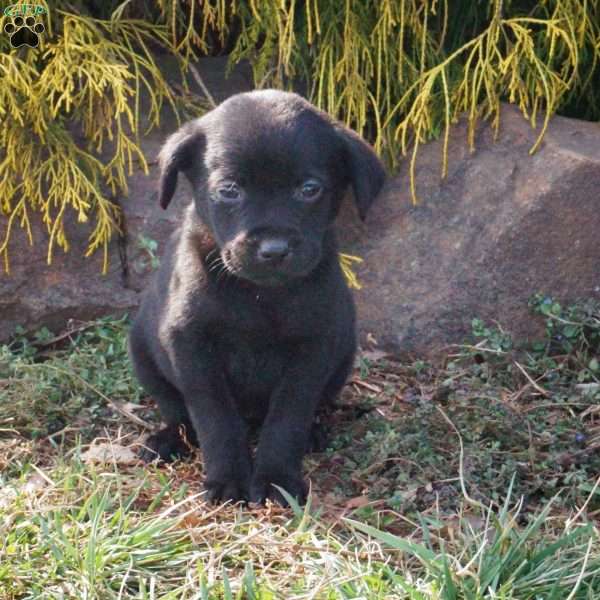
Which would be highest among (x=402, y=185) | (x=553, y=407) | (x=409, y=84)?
(x=409, y=84)

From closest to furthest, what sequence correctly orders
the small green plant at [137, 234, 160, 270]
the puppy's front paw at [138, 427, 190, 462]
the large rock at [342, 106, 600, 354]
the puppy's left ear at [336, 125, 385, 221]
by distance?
the puppy's left ear at [336, 125, 385, 221]
the puppy's front paw at [138, 427, 190, 462]
the large rock at [342, 106, 600, 354]
the small green plant at [137, 234, 160, 270]

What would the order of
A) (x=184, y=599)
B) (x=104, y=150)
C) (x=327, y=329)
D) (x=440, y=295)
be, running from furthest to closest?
(x=104, y=150) < (x=440, y=295) < (x=327, y=329) < (x=184, y=599)

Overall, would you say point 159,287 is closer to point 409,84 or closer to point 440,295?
point 440,295

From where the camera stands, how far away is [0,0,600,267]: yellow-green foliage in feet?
17.2

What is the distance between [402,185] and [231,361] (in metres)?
1.89

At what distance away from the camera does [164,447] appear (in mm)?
4207

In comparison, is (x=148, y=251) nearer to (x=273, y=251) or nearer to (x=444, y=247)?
(x=444, y=247)

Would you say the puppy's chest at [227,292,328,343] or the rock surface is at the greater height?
the puppy's chest at [227,292,328,343]

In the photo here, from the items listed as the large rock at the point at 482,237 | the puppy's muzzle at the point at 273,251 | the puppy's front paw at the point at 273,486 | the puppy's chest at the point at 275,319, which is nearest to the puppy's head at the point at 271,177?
the puppy's muzzle at the point at 273,251

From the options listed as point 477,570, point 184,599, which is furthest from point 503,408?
point 184,599

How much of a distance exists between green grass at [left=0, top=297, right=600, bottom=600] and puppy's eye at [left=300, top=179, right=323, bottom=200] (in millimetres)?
970

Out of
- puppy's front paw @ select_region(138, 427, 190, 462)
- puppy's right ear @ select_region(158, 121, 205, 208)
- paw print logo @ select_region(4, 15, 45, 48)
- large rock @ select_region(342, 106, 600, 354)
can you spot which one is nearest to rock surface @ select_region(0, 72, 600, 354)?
large rock @ select_region(342, 106, 600, 354)

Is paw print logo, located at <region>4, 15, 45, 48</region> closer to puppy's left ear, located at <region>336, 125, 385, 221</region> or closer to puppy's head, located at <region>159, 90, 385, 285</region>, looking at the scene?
puppy's head, located at <region>159, 90, 385, 285</region>

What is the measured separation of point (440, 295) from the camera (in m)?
5.30
